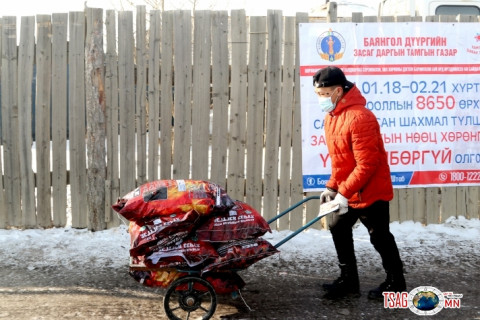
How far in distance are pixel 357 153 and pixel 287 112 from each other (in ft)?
6.99

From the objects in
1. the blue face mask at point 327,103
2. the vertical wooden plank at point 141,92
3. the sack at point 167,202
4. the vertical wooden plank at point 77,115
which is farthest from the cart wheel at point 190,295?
the vertical wooden plank at point 77,115

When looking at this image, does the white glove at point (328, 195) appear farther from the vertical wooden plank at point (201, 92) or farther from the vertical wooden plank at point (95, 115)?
the vertical wooden plank at point (95, 115)

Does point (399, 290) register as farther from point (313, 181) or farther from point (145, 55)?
point (145, 55)

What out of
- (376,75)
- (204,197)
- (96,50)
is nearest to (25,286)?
(204,197)

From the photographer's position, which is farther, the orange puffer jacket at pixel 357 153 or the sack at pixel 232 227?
the orange puffer jacket at pixel 357 153

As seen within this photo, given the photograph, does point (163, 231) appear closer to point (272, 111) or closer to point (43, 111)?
point (272, 111)

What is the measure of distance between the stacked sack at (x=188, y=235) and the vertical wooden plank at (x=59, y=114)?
241 centimetres

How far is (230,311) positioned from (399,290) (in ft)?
4.58

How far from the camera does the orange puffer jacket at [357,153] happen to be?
3996mm

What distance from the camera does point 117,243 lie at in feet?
18.9

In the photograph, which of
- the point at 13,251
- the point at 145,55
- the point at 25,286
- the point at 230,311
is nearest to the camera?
the point at 230,311

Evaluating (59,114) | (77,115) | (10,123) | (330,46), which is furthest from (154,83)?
(330,46)

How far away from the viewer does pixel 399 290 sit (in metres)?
4.35

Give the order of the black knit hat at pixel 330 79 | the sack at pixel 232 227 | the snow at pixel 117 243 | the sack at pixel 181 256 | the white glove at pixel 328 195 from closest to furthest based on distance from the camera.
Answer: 1. the sack at pixel 181 256
2. the sack at pixel 232 227
3. the black knit hat at pixel 330 79
4. the white glove at pixel 328 195
5. the snow at pixel 117 243
